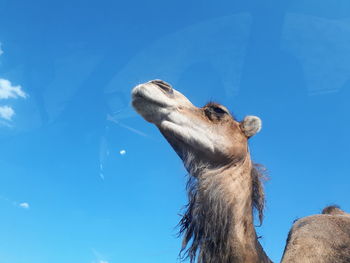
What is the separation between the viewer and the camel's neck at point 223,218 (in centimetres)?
417

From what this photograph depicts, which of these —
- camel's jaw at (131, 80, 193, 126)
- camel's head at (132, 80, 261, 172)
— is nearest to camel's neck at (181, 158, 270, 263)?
camel's head at (132, 80, 261, 172)

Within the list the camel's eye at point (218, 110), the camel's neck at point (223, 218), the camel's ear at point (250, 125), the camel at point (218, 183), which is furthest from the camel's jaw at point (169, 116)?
the camel's ear at point (250, 125)

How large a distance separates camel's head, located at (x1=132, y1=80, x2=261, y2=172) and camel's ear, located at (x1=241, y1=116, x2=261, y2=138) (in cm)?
11

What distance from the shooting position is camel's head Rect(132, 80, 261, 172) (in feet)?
15.8

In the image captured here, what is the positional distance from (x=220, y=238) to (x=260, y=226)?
870 millimetres

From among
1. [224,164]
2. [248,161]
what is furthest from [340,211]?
[224,164]

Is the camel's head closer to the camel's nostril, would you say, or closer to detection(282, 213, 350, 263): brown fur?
the camel's nostril

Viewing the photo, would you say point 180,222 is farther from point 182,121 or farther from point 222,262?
point 182,121

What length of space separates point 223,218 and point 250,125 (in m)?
1.54

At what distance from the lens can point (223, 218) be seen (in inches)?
169

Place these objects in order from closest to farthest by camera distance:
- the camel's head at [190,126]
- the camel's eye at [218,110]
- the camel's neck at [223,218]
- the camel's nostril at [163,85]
Answer: the camel's neck at [223,218]
the camel's head at [190,126]
the camel's nostril at [163,85]
the camel's eye at [218,110]

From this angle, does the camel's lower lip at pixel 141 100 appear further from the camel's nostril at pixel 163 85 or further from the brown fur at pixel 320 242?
the brown fur at pixel 320 242

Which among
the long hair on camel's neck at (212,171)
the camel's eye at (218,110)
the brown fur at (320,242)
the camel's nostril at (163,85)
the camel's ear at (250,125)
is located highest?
the camel's nostril at (163,85)

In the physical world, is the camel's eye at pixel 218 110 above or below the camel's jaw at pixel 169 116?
above
